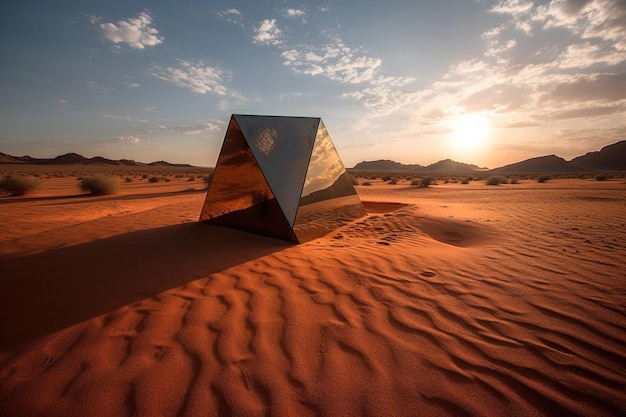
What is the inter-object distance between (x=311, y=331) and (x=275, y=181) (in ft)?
10.2

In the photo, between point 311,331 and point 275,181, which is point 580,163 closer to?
point 275,181

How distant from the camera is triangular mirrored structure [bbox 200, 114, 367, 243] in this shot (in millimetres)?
4891

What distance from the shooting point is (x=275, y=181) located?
193 inches

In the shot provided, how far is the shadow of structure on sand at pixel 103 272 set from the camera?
8.17 feet

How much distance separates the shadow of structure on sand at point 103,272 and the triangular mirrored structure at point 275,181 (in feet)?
1.26

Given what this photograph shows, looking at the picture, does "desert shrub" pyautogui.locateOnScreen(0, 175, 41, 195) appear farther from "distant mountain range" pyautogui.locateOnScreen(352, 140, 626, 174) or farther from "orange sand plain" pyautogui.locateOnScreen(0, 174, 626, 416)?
"distant mountain range" pyautogui.locateOnScreen(352, 140, 626, 174)

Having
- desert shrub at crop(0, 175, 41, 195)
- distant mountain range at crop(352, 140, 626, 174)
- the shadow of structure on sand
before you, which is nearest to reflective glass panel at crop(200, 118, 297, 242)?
the shadow of structure on sand

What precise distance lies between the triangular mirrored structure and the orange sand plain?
74 centimetres

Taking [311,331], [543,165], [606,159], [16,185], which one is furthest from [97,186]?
[606,159]

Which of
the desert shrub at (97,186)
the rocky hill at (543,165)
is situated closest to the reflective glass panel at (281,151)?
the desert shrub at (97,186)

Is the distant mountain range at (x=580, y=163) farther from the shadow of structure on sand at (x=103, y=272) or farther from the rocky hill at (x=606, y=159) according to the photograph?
the shadow of structure on sand at (x=103, y=272)

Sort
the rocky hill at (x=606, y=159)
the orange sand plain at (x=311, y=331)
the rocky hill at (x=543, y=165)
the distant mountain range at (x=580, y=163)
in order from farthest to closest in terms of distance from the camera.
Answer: the rocky hill at (x=543, y=165)
the distant mountain range at (x=580, y=163)
the rocky hill at (x=606, y=159)
the orange sand plain at (x=311, y=331)

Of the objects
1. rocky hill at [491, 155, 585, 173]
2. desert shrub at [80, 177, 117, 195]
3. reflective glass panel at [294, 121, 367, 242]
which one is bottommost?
desert shrub at [80, 177, 117, 195]

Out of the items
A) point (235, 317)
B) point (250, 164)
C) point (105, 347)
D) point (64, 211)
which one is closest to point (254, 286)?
point (235, 317)
